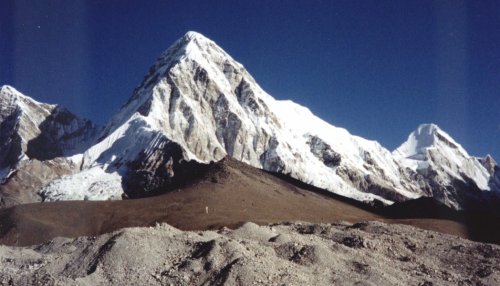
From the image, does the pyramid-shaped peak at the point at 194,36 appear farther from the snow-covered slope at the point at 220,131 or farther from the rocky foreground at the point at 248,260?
the rocky foreground at the point at 248,260

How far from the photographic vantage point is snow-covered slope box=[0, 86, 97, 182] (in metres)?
169

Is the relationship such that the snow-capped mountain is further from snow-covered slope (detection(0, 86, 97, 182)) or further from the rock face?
snow-covered slope (detection(0, 86, 97, 182))

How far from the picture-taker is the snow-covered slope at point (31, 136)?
169 m

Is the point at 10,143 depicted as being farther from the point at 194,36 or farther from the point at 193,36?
the point at 194,36

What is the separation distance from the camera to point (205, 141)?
14438cm

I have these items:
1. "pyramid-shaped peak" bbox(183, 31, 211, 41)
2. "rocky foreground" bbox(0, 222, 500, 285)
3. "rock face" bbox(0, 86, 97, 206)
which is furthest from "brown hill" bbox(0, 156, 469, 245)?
"pyramid-shaped peak" bbox(183, 31, 211, 41)

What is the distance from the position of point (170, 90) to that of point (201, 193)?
84.5 m

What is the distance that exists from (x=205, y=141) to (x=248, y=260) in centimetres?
12138

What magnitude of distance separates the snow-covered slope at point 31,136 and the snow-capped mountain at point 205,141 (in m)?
27.3

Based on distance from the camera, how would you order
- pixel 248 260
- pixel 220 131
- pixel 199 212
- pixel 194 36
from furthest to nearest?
pixel 194 36 → pixel 220 131 → pixel 199 212 → pixel 248 260

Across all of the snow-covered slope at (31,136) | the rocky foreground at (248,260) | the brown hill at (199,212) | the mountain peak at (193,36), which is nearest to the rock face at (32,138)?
the snow-covered slope at (31,136)

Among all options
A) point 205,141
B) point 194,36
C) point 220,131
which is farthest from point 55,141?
point 205,141

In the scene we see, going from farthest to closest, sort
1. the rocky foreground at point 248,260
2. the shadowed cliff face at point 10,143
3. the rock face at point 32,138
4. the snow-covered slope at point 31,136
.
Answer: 1. the snow-covered slope at point 31,136
2. the shadowed cliff face at point 10,143
3. the rock face at point 32,138
4. the rocky foreground at point 248,260

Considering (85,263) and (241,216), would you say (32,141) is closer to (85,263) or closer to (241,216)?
(241,216)
